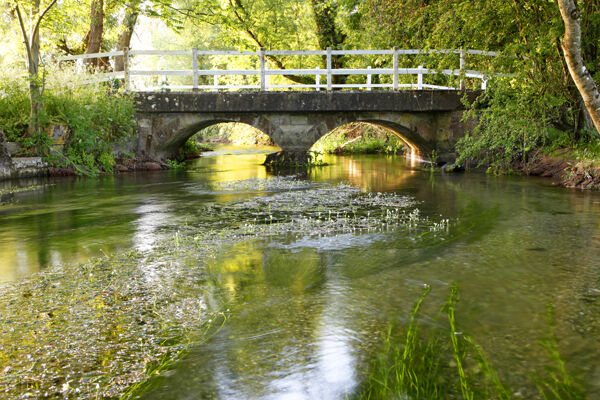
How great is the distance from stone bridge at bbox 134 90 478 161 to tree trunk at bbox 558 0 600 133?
8.37m

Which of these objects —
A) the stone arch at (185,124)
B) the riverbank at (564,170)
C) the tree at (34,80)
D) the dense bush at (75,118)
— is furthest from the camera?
the stone arch at (185,124)

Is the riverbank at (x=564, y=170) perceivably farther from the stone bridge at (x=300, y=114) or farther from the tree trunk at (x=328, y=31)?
the tree trunk at (x=328, y=31)

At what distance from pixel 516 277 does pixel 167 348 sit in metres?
3.39

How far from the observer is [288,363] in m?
3.69

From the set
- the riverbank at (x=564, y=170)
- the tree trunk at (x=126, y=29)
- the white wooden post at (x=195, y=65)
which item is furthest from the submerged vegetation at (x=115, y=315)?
the tree trunk at (x=126, y=29)

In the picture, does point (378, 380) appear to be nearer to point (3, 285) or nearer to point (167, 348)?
point (167, 348)

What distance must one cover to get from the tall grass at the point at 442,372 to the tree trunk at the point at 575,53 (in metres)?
5.12

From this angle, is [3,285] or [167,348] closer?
[167,348]

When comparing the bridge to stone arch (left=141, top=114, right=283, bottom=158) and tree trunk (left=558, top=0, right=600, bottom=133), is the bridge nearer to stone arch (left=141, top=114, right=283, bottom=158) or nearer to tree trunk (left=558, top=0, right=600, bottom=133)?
stone arch (left=141, top=114, right=283, bottom=158)

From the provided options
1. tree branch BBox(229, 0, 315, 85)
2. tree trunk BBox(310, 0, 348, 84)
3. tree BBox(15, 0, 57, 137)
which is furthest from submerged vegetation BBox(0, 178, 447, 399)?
tree trunk BBox(310, 0, 348, 84)

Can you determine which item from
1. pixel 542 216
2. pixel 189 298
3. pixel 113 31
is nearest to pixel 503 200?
pixel 542 216

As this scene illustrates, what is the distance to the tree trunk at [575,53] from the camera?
7605mm

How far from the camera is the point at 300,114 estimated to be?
1723 centimetres

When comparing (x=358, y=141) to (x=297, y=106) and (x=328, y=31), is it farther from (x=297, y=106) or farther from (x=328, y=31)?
(x=297, y=106)
